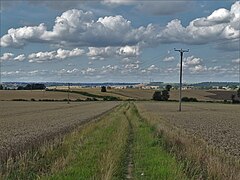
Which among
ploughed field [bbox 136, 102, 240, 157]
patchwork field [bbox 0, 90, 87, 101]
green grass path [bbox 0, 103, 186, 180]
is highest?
green grass path [bbox 0, 103, 186, 180]

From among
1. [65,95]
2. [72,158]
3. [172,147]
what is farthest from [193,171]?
[65,95]

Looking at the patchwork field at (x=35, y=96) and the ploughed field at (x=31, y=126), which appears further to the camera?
the patchwork field at (x=35, y=96)

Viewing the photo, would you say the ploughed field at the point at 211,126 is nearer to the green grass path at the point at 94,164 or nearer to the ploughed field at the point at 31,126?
the green grass path at the point at 94,164

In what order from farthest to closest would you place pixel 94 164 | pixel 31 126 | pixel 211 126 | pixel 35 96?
pixel 35 96
pixel 211 126
pixel 31 126
pixel 94 164

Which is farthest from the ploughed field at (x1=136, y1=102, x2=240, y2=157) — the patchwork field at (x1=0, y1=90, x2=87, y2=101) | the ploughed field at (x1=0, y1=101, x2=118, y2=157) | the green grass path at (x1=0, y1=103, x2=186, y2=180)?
the patchwork field at (x1=0, y1=90, x2=87, y2=101)

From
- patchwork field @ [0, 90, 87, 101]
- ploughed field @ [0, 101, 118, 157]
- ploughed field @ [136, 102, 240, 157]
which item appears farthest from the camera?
patchwork field @ [0, 90, 87, 101]

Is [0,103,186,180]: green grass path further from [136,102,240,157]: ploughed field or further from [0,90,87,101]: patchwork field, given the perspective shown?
[0,90,87,101]: patchwork field

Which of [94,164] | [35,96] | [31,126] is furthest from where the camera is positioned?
[35,96]

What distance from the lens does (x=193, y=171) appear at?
12.5 m

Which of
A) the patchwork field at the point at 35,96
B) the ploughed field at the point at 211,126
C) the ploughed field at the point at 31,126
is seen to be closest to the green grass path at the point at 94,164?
the ploughed field at the point at 31,126

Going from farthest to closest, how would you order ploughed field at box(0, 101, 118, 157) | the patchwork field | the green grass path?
the patchwork field
ploughed field at box(0, 101, 118, 157)
the green grass path

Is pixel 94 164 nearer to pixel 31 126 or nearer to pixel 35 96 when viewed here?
pixel 31 126

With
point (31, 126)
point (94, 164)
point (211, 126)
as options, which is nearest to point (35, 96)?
point (31, 126)

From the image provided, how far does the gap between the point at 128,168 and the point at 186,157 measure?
8.53 feet
